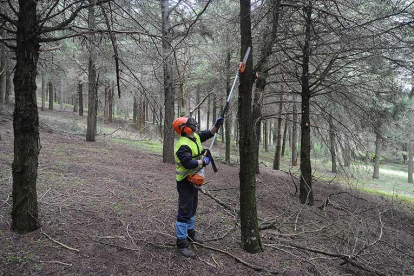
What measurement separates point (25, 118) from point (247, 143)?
10.1ft

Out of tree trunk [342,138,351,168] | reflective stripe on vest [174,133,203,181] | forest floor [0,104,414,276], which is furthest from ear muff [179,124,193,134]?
tree trunk [342,138,351,168]

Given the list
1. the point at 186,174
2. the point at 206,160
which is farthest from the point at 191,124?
the point at 186,174

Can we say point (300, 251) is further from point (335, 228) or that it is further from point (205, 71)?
point (205, 71)

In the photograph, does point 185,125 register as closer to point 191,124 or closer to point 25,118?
point 191,124

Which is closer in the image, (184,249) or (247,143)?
(184,249)

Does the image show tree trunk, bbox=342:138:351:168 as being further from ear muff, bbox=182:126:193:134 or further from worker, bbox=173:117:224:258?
ear muff, bbox=182:126:193:134

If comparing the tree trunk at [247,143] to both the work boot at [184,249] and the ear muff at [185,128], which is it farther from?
the work boot at [184,249]

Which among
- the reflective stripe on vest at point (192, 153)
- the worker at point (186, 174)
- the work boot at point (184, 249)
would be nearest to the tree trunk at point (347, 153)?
the worker at point (186, 174)

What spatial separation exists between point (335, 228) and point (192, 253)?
4276 mm

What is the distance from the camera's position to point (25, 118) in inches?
136

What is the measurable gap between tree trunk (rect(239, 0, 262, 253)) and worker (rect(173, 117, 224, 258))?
1.51 feet

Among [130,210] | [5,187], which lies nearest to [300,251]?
[130,210]

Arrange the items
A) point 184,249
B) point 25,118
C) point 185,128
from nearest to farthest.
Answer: point 25,118, point 184,249, point 185,128

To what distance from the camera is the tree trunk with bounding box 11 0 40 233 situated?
3420 millimetres
